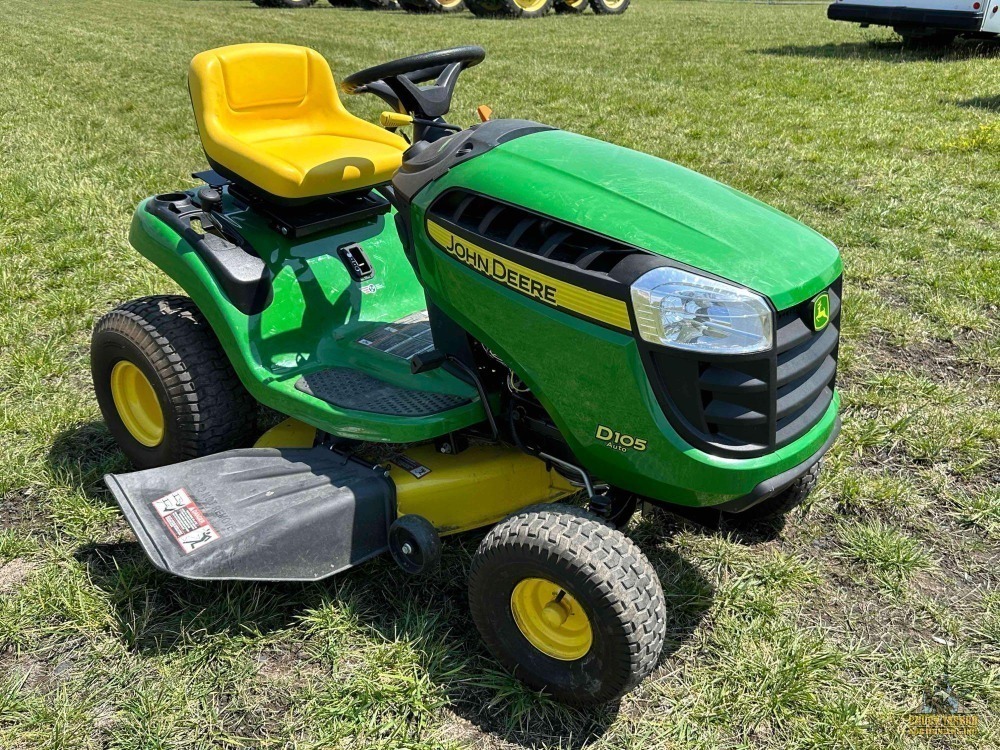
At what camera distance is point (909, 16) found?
978cm

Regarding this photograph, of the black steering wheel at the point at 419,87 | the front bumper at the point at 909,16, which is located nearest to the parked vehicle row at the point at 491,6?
the front bumper at the point at 909,16

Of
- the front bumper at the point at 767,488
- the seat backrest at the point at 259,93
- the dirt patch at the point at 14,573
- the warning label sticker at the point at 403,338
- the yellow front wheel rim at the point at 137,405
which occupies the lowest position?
the dirt patch at the point at 14,573

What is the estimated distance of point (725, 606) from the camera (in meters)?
2.40

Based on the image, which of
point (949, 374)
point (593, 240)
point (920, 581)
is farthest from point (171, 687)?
point (949, 374)

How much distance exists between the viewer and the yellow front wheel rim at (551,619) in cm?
204

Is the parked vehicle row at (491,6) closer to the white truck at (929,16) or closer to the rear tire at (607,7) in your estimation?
the rear tire at (607,7)

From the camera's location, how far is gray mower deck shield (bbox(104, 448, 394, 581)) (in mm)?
2199

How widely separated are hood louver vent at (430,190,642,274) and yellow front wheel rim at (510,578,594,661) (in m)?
0.73

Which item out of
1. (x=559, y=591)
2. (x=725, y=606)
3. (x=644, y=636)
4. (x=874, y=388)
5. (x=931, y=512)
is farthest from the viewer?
(x=874, y=388)

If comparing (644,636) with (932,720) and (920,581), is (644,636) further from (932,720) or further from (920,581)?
(920,581)

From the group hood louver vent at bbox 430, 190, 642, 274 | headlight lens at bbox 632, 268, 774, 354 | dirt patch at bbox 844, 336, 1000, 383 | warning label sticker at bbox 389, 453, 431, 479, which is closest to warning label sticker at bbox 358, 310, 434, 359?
warning label sticker at bbox 389, 453, 431, 479

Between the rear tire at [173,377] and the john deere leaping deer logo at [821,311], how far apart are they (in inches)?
67.8

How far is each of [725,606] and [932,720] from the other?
0.55m

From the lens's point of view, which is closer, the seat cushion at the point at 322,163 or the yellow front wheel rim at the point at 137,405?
the seat cushion at the point at 322,163
